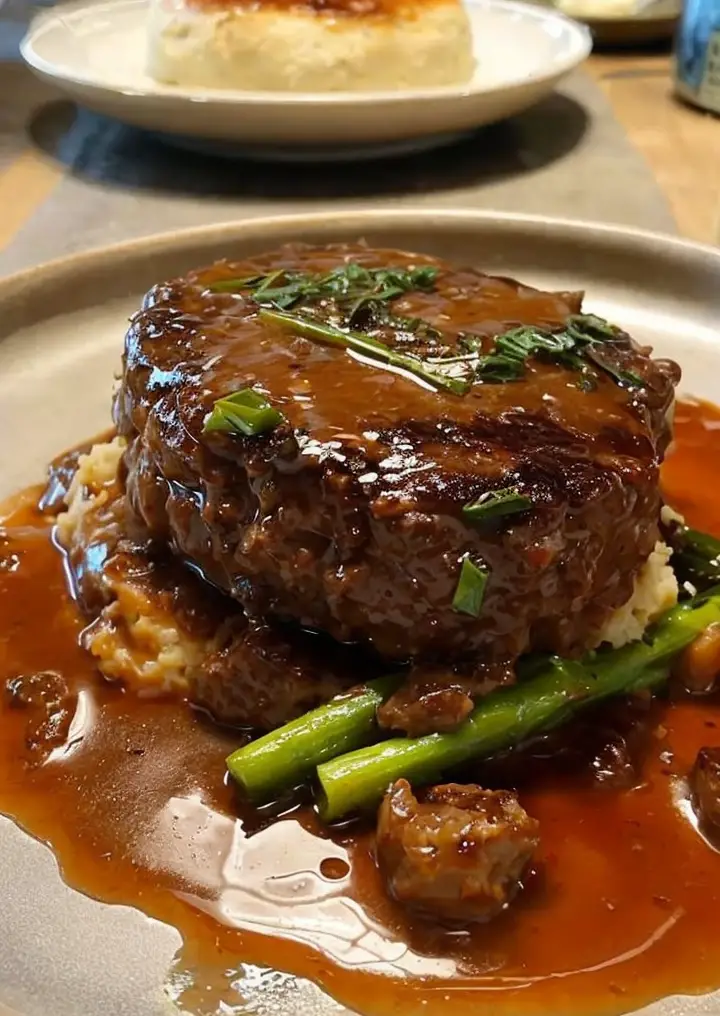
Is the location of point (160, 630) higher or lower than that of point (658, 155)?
higher

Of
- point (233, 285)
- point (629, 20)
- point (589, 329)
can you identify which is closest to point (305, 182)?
point (233, 285)

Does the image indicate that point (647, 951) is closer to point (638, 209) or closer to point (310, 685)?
point (310, 685)

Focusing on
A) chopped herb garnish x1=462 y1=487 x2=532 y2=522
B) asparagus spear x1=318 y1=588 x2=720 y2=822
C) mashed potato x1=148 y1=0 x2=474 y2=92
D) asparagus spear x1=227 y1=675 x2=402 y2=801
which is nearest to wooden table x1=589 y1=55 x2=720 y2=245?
mashed potato x1=148 y1=0 x2=474 y2=92

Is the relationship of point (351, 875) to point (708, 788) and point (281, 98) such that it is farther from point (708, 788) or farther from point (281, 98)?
point (281, 98)

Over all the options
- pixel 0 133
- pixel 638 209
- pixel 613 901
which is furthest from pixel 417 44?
pixel 613 901

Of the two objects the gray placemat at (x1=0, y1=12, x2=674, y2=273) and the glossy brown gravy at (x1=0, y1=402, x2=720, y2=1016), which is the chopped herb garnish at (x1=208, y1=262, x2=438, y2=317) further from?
the gray placemat at (x1=0, y1=12, x2=674, y2=273)

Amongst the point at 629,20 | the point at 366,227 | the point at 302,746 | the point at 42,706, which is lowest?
the point at 629,20

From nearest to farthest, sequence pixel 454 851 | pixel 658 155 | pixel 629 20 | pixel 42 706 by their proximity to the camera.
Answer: pixel 454 851, pixel 42 706, pixel 658 155, pixel 629 20
